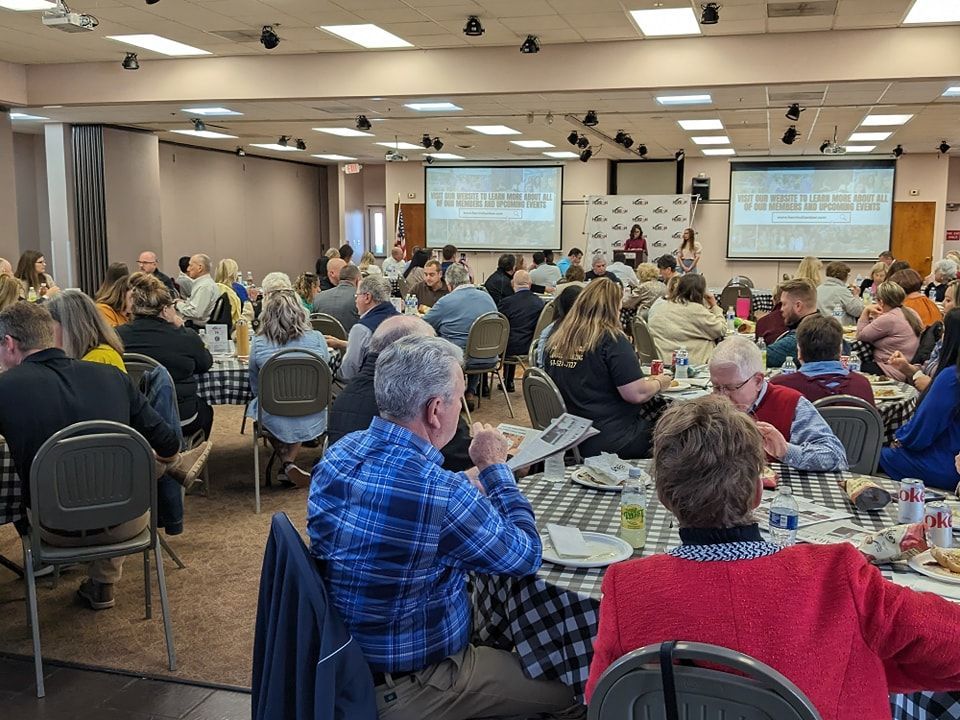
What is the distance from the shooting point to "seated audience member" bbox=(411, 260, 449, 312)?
33.0 ft

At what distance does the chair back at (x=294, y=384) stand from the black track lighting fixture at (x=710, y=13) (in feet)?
14.7

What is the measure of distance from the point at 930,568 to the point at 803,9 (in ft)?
21.9

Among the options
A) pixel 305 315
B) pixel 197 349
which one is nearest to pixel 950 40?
pixel 305 315

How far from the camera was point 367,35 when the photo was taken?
889cm

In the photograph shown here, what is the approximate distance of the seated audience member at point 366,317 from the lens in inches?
226

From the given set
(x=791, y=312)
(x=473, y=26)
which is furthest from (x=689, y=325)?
(x=473, y=26)

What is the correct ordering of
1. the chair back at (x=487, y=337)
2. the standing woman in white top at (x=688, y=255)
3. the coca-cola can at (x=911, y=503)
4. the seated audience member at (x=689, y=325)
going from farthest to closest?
1. the standing woman in white top at (x=688, y=255)
2. the chair back at (x=487, y=337)
3. the seated audience member at (x=689, y=325)
4. the coca-cola can at (x=911, y=503)

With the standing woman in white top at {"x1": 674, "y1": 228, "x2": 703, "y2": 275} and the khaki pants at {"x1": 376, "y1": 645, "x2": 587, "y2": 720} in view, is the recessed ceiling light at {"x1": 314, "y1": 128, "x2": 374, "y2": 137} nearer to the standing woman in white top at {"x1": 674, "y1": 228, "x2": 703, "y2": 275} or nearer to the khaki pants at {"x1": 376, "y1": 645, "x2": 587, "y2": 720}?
the standing woman in white top at {"x1": 674, "y1": 228, "x2": 703, "y2": 275}

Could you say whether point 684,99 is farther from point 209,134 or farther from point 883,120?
point 209,134

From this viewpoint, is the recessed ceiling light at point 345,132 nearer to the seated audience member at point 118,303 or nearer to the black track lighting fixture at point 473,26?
the black track lighting fixture at point 473,26

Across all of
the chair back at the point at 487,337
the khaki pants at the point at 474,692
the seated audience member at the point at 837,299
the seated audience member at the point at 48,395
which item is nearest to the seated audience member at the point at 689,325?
the chair back at the point at 487,337

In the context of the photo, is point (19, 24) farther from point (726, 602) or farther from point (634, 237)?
point (634, 237)

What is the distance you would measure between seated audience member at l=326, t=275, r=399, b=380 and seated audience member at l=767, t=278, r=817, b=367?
2518 mm

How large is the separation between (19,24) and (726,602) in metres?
9.30
